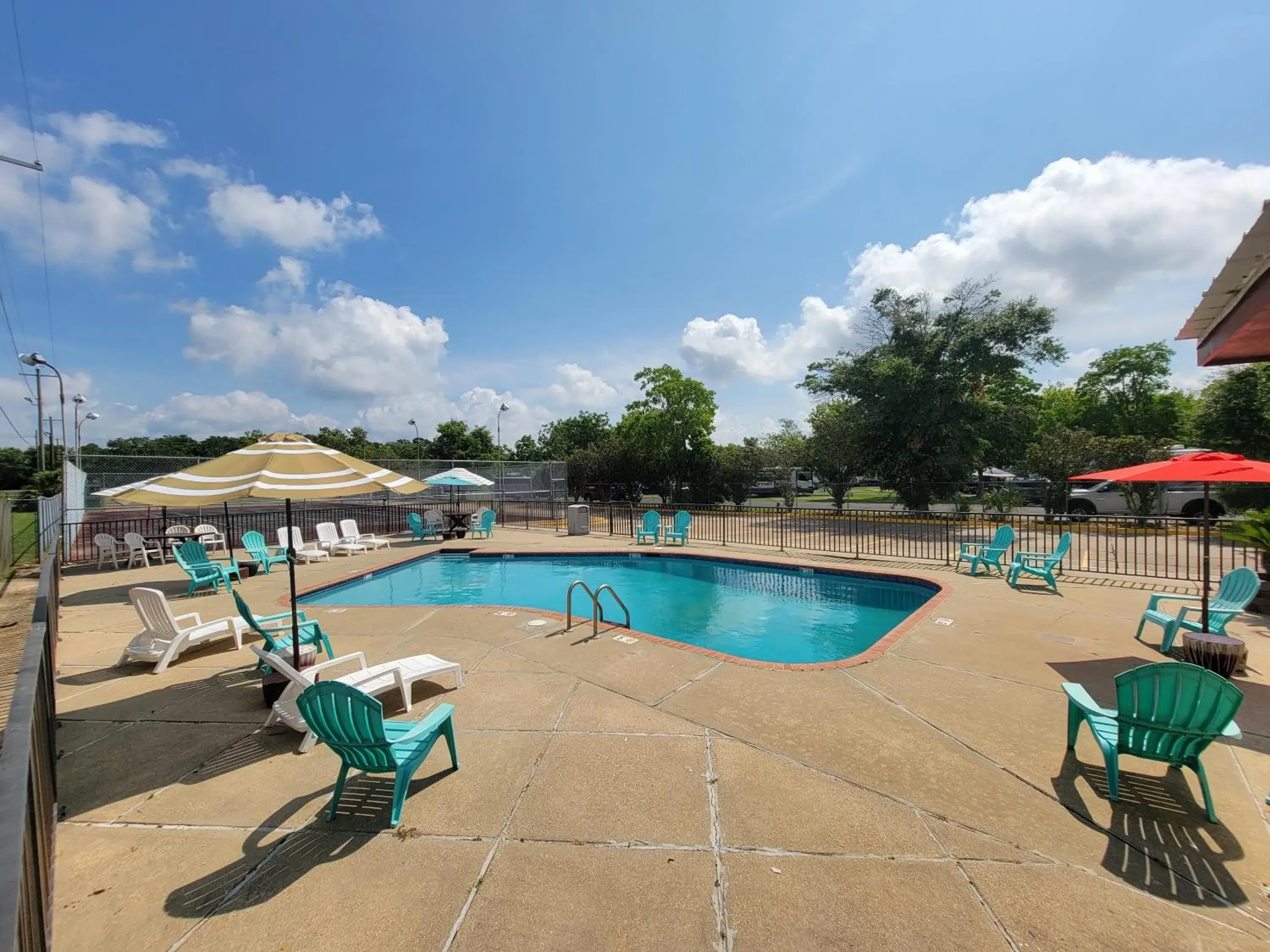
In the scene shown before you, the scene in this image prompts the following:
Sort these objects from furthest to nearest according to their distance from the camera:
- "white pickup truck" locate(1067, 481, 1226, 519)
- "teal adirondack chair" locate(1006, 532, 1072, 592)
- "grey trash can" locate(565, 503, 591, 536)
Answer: "grey trash can" locate(565, 503, 591, 536) < "white pickup truck" locate(1067, 481, 1226, 519) < "teal adirondack chair" locate(1006, 532, 1072, 592)

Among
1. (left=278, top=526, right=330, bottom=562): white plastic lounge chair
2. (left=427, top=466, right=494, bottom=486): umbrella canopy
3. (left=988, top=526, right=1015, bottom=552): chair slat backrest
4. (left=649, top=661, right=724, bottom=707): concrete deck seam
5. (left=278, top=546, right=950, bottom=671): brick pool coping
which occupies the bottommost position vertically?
(left=278, top=546, right=950, bottom=671): brick pool coping

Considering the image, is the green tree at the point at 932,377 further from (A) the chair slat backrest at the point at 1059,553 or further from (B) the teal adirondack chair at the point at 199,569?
(B) the teal adirondack chair at the point at 199,569

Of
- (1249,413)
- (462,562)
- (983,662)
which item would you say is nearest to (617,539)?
(462,562)

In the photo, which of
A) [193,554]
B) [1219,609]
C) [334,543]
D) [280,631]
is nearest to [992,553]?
Answer: [1219,609]

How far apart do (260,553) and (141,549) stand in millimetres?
3254

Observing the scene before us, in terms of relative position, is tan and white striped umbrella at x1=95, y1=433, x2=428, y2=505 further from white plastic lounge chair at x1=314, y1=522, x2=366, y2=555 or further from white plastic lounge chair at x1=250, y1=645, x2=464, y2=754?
white plastic lounge chair at x1=314, y1=522, x2=366, y2=555

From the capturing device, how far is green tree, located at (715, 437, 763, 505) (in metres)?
26.9

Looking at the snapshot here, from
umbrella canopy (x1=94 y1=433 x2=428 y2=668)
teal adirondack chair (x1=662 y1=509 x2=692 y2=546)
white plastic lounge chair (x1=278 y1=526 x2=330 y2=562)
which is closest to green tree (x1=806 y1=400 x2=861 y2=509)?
teal adirondack chair (x1=662 y1=509 x2=692 y2=546)

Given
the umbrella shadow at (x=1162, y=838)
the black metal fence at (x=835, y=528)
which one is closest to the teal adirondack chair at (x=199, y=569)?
the black metal fence at (x=835, y=528)

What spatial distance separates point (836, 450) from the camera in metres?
24.6

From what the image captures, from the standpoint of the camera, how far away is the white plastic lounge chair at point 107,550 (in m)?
11.6

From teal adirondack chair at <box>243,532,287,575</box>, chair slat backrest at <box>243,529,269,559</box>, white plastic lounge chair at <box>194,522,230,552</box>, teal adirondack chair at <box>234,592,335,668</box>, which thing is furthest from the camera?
white plastic lounge chair at <box>194,522,230,552</box>

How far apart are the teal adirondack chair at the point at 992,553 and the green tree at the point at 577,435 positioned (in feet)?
95.1

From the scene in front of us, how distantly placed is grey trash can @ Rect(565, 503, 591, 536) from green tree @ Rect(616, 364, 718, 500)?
9509 mm
